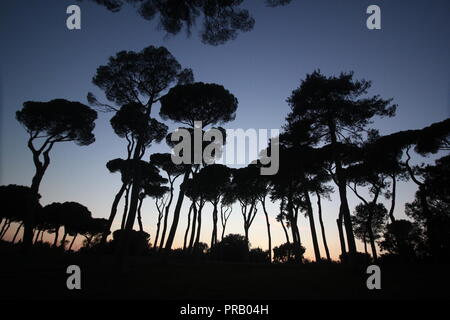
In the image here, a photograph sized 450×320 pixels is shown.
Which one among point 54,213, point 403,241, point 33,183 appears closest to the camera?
point 33,183

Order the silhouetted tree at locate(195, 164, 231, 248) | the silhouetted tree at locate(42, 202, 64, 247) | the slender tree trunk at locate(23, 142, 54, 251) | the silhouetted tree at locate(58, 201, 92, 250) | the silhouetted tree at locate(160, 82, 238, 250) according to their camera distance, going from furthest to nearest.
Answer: the silhouetted tree at locate(58, 201, 92, 250)
the silhouetted tree at locate(42, 202, 64, 247)
the silhouetted tree at locate(195, 164, 231, 248)
the silhouetted tree at locate(160, 82, 238, 250)
the slender tree trunk at locate(23, 142, 54, 251)

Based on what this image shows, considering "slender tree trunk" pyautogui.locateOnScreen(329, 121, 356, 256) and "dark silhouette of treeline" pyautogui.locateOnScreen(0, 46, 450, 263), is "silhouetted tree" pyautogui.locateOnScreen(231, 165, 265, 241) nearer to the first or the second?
"dark silhouette of treeline" pyautogui.locateOnScreen(0, 46, 450, 263)

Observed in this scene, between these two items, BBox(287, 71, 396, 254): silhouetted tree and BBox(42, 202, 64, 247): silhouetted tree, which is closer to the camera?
BBox(287, 71, 396, 254): silhouetted tree

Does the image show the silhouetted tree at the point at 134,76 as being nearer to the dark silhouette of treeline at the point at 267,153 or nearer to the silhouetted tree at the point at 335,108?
the dark silhouette of treeline at the point at 267,153

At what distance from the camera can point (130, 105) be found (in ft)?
52.0

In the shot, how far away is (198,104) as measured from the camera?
17500 millimetres

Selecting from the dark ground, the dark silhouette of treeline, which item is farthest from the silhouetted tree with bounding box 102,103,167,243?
the dark ground

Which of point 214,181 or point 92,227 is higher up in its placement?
point 214,181

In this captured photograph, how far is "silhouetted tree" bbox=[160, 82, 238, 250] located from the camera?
17156 millimetres

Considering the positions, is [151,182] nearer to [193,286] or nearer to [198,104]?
[198,104]

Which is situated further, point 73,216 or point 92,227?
point 92,227

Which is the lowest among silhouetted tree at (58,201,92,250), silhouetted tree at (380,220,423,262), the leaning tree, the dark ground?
the dark ground

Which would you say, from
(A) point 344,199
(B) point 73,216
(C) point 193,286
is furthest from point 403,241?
(B) point 73,216
